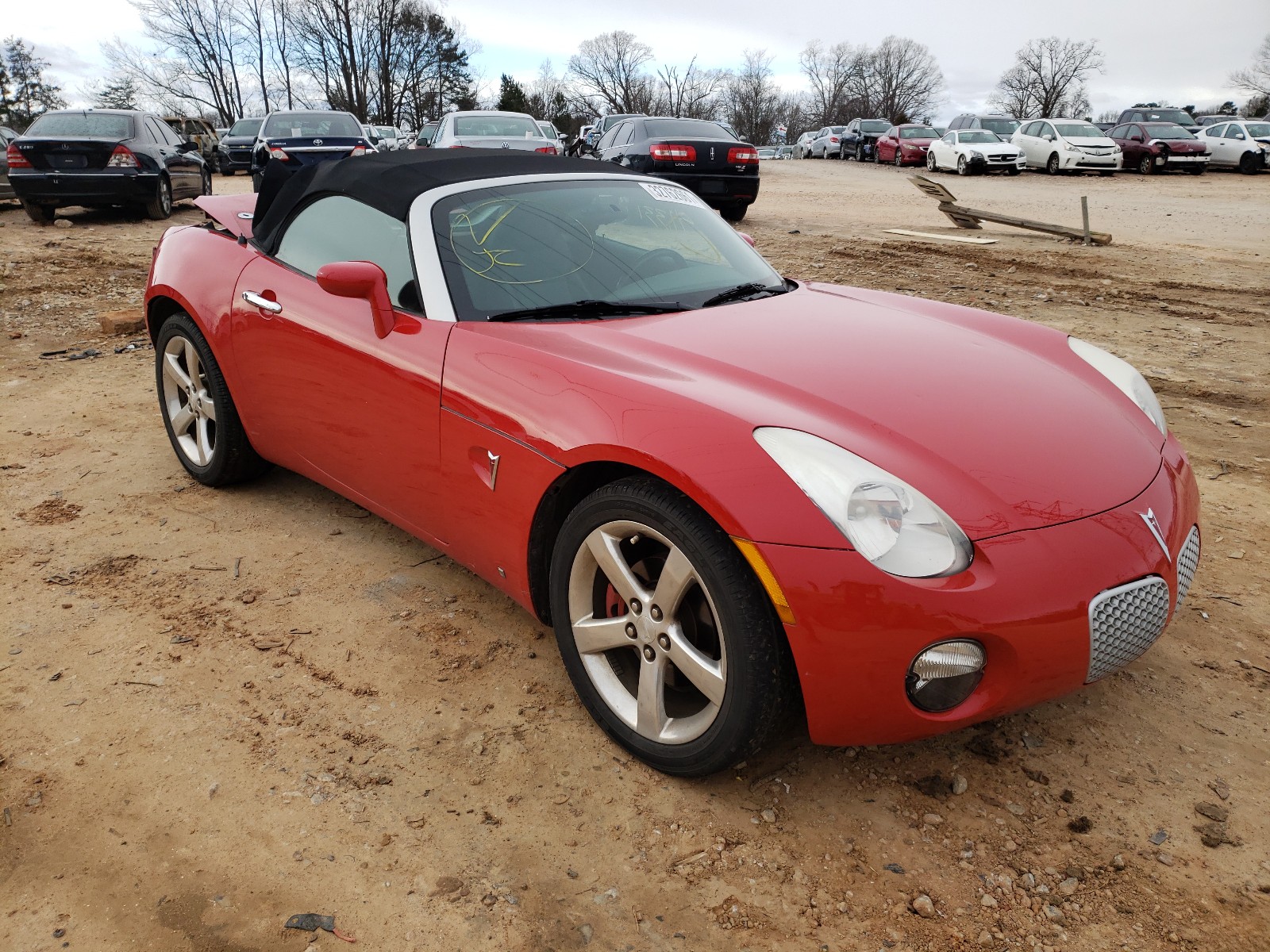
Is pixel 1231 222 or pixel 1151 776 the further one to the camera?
pixel 1231 222

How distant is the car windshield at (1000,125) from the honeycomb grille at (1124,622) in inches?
1111

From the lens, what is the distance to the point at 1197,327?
704cm

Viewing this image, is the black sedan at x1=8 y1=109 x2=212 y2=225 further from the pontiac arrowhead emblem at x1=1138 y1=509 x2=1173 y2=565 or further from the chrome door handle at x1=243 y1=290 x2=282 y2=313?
the pontiac arrowhead emblem at x1=1138 y1=509 x2=1173 y2=565

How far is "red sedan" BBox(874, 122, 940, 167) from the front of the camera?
30.0m

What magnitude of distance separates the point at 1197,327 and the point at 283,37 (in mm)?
70147

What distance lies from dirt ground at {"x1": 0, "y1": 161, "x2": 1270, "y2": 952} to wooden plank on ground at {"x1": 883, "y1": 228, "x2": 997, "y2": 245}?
8.41m

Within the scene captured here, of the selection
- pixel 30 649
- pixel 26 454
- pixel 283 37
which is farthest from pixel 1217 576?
pixel 283 37

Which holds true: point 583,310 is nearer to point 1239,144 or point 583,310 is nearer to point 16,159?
point 16,159

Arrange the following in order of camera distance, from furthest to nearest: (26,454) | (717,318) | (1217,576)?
1. (26,454)
2. (1217,576)
3. (717,318)

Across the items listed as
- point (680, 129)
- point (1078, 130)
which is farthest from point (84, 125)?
point (1078, 130)

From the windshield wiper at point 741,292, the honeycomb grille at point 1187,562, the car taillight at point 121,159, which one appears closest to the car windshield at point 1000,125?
the car taillight at point 121,159

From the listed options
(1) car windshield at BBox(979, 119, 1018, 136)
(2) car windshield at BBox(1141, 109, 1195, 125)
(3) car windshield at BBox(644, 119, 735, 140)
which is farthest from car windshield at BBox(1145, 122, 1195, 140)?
(3) car windshield at BBox(644, 119, 735, 140)

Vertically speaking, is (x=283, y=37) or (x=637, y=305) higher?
(x=283, y=37)

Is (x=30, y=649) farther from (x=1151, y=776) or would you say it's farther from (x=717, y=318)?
(x=1151, y=776)
